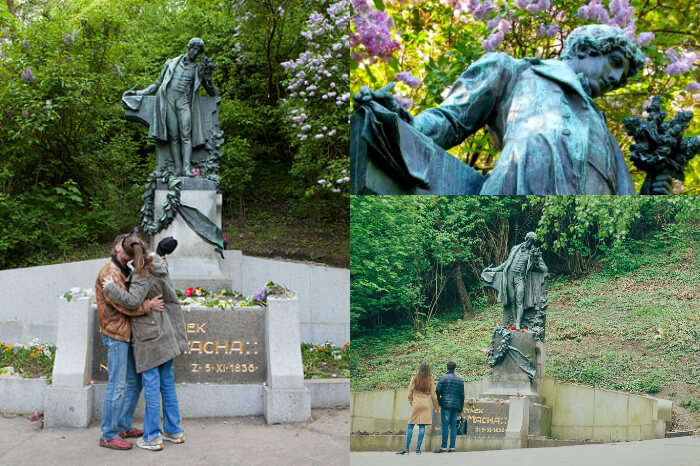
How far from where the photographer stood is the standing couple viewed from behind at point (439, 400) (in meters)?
3.21

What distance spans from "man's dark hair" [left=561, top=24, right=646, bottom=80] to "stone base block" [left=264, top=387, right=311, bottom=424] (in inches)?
165

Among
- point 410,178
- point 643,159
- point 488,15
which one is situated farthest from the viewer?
point 488,15

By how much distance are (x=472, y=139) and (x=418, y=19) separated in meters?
1.67

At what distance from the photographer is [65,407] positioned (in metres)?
6.35

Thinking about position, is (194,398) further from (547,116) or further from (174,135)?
(174,135)

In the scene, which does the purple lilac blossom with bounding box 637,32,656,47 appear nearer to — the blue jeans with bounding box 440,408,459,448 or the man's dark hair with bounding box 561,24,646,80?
the man's dark hair with bounding box 561,24,646,80

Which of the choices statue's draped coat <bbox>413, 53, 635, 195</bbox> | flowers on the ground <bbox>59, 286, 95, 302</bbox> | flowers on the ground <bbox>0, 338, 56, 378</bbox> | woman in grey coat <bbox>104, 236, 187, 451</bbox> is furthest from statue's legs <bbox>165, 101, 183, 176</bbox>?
statue's draped coat <bbox>413, 53, 635, 195</bbox>

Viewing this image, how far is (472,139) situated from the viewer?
7645 millimetres

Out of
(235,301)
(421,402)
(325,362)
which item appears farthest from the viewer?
(325,362)

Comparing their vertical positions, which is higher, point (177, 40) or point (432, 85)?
point (177, 40)

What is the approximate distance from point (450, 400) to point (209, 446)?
3260mm

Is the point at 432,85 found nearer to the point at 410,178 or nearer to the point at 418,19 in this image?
the point at 418,19

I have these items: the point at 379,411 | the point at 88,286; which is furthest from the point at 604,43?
the point at 88,286

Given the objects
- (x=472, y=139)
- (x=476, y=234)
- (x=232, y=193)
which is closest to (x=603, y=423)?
(x=476, y=234)
